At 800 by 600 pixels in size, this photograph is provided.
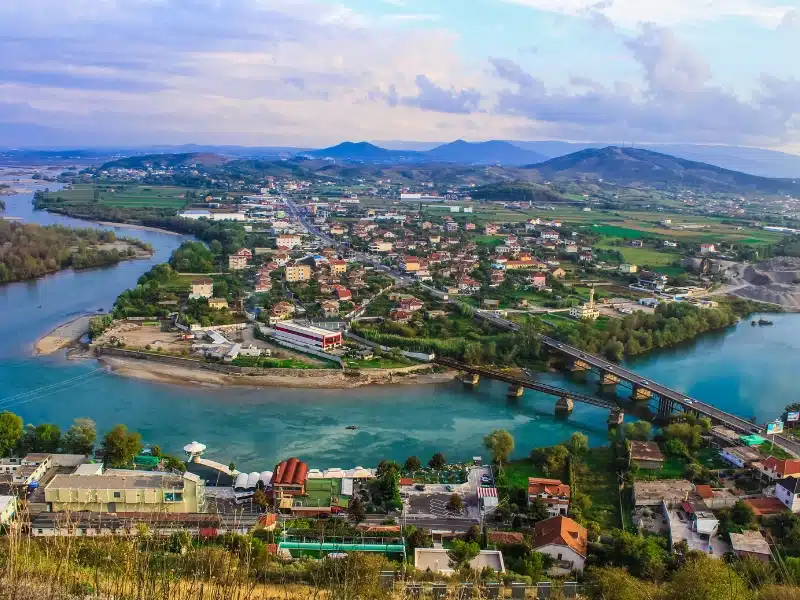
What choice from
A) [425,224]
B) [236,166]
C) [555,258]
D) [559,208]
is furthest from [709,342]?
[236,166]

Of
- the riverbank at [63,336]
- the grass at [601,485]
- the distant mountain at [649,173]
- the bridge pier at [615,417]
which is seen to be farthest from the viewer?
the distant mountain at [649,173]

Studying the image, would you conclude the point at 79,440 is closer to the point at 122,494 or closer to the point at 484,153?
the point at 122,494

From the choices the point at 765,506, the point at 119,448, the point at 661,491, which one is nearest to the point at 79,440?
the point at 119,448

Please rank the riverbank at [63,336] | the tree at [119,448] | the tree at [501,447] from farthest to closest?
the riverbank at [63,336] < the tree at [501,447] < the tree at [119,448]

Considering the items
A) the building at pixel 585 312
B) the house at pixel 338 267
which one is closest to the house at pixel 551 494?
the building at pixel 585 312

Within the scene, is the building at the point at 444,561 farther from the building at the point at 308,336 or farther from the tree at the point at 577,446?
the building at the point at 308,336

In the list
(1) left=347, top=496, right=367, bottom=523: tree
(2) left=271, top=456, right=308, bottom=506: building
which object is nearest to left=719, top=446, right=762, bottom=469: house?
(1) left=347, top=496, right=367, bottom=523: tree
